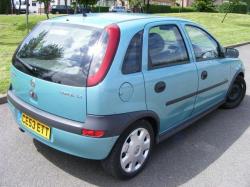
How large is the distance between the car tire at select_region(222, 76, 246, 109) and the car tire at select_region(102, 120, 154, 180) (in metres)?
2.65

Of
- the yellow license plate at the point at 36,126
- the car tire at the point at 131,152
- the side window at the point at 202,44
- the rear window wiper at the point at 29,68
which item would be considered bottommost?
the car tire at the point at 131,152

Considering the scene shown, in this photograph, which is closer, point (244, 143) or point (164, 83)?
point (164, 83)

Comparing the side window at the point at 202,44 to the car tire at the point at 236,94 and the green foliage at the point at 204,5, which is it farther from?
the green foliage at the point at 204,5

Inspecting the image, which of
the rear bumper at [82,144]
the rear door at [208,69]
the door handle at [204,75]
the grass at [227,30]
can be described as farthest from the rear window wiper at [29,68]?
the grass at [227,30]

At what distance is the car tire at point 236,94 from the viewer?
6195 millimetres

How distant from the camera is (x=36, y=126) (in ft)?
12.3

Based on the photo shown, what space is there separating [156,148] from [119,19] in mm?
1645

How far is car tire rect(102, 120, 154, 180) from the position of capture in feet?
11.7

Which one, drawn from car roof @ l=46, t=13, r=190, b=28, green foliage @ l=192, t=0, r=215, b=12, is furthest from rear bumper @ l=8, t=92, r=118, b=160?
green foliage @ l=192, t=0, r=215, b=12

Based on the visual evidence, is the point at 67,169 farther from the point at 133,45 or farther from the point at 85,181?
the point at 133,45

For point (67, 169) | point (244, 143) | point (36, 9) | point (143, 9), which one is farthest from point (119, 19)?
point (36, 9)

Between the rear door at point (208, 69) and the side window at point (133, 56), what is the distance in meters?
1.13

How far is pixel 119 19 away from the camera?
3.88m

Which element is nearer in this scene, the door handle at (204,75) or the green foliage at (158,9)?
the door handle at (204,75)
